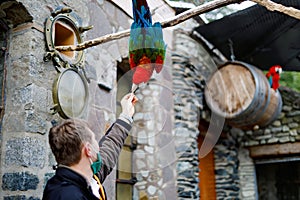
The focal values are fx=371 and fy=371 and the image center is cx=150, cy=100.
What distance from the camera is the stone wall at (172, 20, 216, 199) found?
12.1 ft

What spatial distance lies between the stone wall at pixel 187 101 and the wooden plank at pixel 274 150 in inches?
54.1

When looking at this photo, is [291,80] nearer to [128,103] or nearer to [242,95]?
[242,95]

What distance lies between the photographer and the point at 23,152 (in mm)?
1845

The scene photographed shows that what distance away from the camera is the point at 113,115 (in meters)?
2.78

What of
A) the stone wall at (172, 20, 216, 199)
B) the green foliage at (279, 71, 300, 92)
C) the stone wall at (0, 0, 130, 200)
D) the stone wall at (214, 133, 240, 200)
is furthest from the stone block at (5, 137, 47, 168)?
the green foliage at (279, 71, 300, 92)

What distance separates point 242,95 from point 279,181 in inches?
136

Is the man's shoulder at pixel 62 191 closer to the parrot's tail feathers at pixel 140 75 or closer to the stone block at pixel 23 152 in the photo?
the parrot's tail feathers at pixel 140 75

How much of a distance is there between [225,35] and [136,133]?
5.59 feet

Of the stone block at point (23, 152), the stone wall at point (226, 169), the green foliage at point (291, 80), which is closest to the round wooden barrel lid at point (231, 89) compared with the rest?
the stone wall at point (226, 169)

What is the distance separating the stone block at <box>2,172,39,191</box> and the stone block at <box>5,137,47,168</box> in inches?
2.1

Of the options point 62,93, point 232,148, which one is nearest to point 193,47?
point 232,148

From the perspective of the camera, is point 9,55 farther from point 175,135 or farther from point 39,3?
point 175,135

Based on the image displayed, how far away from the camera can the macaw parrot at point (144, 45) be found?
1.55 metres

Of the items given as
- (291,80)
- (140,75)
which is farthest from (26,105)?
(291,80)
